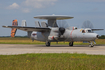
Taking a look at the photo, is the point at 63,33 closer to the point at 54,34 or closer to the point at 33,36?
the point at 54,34

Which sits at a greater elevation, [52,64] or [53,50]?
[52,64]

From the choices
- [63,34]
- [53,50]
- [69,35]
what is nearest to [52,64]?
[53,50]

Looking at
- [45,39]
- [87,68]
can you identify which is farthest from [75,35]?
[87,68]

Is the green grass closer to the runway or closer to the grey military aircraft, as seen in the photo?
the runway

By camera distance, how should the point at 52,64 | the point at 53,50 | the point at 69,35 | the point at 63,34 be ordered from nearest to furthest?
1. the point at 52,64
2. the point at 53,50
3. the point at 69,35
4. the point at 63,34

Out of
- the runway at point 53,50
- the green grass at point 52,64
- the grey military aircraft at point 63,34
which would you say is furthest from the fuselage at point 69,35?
the green grass at point 52,64

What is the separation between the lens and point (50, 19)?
41531 mm

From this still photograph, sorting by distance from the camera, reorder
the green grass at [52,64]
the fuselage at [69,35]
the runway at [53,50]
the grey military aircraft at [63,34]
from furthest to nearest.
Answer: the grey military aircraft at [63,34] < the fuselage at [69,35] < the runway at [53,50] < the green grass at [52,64]

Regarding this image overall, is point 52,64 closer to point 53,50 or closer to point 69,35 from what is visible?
point 53,50

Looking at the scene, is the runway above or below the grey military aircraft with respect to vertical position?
below

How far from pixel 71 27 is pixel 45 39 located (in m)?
6.06

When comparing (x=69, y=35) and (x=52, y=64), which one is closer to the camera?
(x=52, y=64)

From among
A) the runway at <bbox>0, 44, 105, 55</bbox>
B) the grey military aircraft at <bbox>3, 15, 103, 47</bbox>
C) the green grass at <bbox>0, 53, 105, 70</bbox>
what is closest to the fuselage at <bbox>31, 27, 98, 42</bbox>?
the grey military aircraft at <bbox>3, 15, 103, 47</bbox>

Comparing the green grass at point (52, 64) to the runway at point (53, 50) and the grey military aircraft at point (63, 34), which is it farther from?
the grey military aircraft at point (63, 34)
